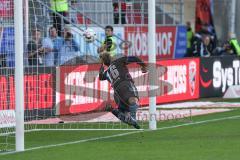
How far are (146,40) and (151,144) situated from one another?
14.8 meters

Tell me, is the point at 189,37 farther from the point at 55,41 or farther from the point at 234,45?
the point at 55,41

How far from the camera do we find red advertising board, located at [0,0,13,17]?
60.8 ft

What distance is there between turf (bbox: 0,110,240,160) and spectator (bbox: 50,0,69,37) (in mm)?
5178

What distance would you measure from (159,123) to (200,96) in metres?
7.65

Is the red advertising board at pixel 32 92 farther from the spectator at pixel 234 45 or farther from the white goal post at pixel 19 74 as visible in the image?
the spectator at pixel 234 45

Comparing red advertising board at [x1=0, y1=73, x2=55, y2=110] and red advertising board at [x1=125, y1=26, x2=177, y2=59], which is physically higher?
red advertising board at [x1=125, y1=26, x2=177, y2=59]

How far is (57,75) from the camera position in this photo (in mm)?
21359

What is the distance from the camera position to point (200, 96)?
27203 millimetres

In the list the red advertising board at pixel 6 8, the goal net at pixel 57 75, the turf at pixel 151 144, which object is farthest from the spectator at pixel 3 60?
the turf at pixel 151 144

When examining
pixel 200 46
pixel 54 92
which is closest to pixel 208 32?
pixel 200 46

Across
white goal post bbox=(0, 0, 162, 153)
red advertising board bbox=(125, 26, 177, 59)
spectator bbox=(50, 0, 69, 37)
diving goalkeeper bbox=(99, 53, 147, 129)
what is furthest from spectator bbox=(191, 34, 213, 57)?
diving goalkeeper bbox=(99, 53, 147, 129)

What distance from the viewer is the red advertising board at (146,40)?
96.2 feet

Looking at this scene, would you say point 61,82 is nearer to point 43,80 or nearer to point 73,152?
point 43,80

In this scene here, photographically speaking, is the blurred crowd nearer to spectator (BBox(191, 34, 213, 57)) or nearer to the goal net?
spectator (BBox(191, 34, 213, 57))
